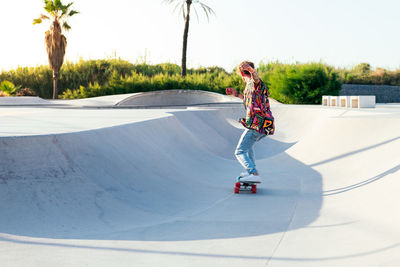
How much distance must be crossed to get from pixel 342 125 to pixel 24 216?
292 inches

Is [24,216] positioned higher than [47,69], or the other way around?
[47,69]

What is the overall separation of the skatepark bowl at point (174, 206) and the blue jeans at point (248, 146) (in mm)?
495

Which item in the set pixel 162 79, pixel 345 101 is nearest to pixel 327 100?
pixel 345 101

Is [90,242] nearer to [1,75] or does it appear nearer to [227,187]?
[227,187]

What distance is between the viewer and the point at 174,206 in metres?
4.98

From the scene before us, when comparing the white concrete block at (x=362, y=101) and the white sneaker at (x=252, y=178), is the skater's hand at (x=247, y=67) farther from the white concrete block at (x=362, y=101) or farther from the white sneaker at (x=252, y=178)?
the white concrete block at (x=362, y=101)

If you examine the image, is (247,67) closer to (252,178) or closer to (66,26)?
(252,178)

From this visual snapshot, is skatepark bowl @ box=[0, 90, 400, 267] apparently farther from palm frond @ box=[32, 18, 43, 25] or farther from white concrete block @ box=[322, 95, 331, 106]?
palm frond @ box=[32, 18, 43, 25]

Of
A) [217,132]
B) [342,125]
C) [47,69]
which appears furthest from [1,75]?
[342,125]

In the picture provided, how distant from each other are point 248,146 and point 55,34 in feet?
87.9

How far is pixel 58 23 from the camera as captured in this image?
29062 mm

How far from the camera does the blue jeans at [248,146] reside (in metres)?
5.46

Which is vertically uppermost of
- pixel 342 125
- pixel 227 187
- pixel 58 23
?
pixel 58 23

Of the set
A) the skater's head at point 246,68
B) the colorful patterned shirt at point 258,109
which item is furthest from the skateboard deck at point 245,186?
the skater's head at point 246,68
